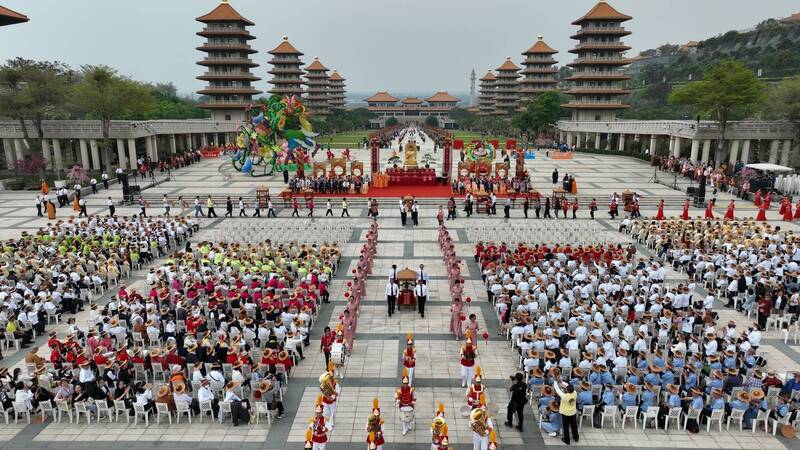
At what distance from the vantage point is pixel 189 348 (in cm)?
1330

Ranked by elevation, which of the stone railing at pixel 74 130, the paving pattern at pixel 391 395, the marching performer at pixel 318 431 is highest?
the stone railing at pixel 74 130

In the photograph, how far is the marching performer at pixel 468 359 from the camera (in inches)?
495

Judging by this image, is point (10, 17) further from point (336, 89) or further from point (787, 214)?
point (336, 89)

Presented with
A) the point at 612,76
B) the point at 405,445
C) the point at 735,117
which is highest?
the point at 612,76

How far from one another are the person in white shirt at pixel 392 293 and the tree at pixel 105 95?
134 ft

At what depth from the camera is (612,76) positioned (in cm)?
7088

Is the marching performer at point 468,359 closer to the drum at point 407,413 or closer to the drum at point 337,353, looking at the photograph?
the drum at point 407,413

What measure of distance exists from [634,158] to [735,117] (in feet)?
36.4

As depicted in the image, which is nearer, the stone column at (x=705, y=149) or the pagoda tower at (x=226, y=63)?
the stone column at (x=705, y=149)

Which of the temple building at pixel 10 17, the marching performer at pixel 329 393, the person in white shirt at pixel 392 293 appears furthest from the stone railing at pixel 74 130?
the marching performer at pixel 329 393

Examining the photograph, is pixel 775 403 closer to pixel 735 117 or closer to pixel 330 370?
pixel 330 370

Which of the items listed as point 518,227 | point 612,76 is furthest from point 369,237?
point 612,76

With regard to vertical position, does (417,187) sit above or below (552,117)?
below

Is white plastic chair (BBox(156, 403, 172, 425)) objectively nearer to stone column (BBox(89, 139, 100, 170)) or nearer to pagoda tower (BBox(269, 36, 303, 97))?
stone column (BBox(89, 139, 100, 170))
